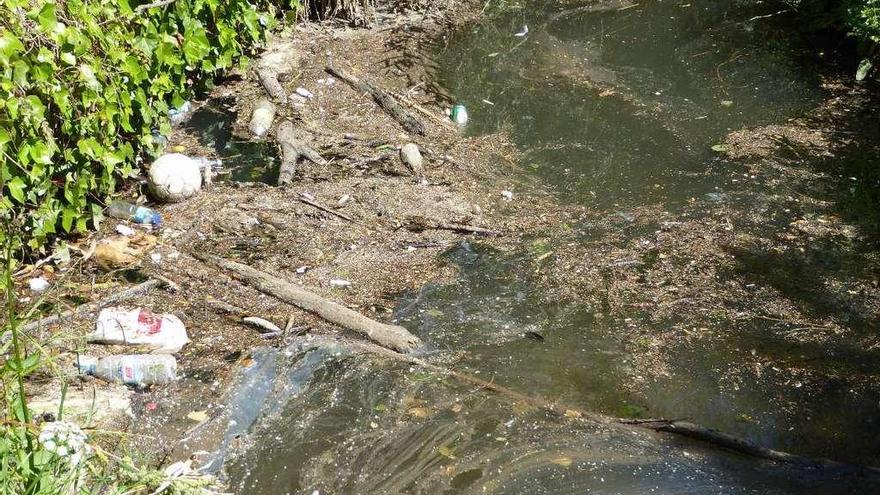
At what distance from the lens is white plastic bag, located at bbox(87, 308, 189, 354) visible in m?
3.90

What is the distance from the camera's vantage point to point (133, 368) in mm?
3711

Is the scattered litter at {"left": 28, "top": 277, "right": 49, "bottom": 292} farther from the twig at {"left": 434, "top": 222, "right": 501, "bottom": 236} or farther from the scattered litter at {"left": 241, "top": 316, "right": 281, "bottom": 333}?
the twig at {"left": 434, "top": 222, "right": 501, "bottom": 236}

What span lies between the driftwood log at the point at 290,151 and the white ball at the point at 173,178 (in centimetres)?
65

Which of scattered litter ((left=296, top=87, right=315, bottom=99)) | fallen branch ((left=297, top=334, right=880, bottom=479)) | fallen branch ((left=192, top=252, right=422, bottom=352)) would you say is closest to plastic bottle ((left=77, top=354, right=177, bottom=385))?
fallen branch ((left=297, top=334, right=880, bottom=479))

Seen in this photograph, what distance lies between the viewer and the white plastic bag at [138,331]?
3.90 metres

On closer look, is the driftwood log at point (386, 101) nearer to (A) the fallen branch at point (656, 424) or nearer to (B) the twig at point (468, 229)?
(B) the twig at point (468, 229)

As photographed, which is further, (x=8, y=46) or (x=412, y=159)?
(x=412, y=159)

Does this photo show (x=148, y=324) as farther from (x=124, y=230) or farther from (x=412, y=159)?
(x=412, y=159)

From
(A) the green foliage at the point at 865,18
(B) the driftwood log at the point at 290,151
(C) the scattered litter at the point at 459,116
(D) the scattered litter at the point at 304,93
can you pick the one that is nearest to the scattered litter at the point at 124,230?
(B) the driftwood log at the point at 290,151

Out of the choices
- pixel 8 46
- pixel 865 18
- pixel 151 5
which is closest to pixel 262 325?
pixel 8 46

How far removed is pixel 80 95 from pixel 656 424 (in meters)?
3.88

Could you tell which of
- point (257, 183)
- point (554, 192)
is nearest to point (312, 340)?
point (257, 183)

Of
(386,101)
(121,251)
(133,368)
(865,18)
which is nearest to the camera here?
(133,368)

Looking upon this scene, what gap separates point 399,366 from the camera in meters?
4.02
